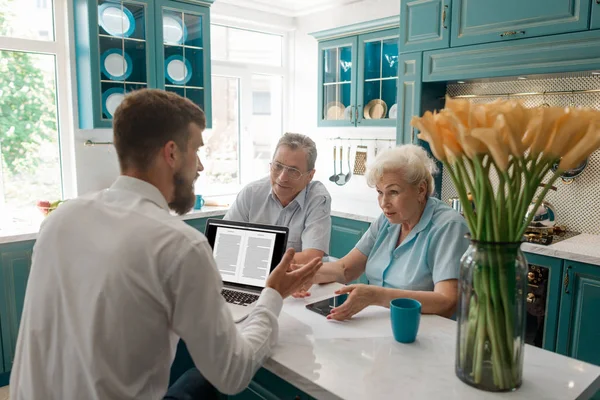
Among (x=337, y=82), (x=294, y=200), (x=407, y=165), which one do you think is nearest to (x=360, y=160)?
(x=337, y=82)

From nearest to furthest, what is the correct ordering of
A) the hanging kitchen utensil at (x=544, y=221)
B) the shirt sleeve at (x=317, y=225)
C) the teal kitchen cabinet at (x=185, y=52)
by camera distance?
the shirt sleeve at (x=317, y=225) → the hanging kitchen utensil at (x=544, y=221) → the teal kitchen cabinet at (x=185, y=52)

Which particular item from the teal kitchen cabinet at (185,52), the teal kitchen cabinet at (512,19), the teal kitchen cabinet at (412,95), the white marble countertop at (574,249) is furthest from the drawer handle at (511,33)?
the teal kitchen cabinet at (185,52)

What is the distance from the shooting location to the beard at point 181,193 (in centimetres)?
120

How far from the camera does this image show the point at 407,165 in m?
1.76

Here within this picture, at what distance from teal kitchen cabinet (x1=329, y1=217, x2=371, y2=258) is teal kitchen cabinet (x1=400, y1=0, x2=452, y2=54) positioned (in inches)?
51.3

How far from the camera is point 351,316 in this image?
4.68ft

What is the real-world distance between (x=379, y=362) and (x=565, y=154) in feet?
2.03

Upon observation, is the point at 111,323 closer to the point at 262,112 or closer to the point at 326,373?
the point at 326,373

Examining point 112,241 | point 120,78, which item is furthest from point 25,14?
point 112,241

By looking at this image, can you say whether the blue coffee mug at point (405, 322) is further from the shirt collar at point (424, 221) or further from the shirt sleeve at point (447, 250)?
the shirt collar at point (424, 221)

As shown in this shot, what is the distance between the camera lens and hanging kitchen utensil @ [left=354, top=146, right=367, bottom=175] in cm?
424

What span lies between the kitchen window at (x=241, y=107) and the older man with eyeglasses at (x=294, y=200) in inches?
82.7

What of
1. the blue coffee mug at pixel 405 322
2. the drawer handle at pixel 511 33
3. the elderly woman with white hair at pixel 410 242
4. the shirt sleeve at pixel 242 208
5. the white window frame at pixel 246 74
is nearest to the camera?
the blue coffee mug at pixel 405 322

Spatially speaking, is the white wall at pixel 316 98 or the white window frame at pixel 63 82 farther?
the white wall at pixel 316 98
